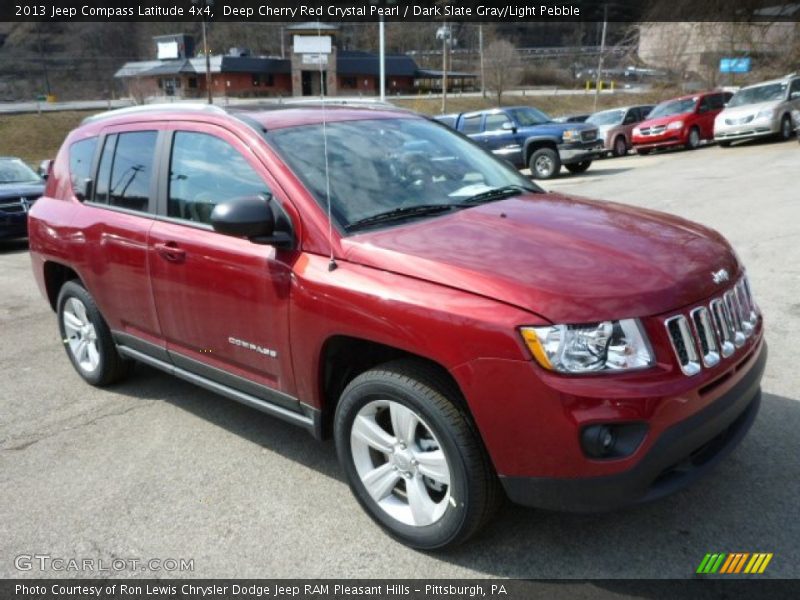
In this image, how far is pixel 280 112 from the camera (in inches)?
150

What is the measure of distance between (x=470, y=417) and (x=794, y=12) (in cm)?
3295

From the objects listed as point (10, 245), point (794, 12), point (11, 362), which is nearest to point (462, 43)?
point (794, 12)

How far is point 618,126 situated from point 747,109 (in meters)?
4.49

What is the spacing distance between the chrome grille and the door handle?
7.97 feet

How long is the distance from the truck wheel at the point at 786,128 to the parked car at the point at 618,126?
15.9ft

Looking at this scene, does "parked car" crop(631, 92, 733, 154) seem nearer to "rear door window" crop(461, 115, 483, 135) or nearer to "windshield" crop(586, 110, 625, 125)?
"windshield" crop(586, 110, 625, 125)

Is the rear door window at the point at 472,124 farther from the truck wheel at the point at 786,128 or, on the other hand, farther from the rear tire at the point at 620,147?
the truck wheel at the point at 786,128

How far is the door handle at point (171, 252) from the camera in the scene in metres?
3.68

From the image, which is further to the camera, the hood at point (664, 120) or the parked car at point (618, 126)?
the parked car at point (618, 126)

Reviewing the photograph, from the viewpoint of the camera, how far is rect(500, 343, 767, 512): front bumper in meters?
2.43

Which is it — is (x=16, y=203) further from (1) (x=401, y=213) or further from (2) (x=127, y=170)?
(1) (x=401, y=213)

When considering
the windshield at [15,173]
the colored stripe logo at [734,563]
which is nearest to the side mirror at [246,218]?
the colored stripe logo at [734,563]

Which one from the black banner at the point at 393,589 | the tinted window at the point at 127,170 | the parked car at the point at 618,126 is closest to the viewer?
the black banner at the point at 393,589

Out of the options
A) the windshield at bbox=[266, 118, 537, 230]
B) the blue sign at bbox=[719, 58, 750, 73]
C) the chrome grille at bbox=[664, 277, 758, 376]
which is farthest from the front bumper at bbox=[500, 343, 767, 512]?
the blue sign at bbox=[719, 58, 750, 73]
